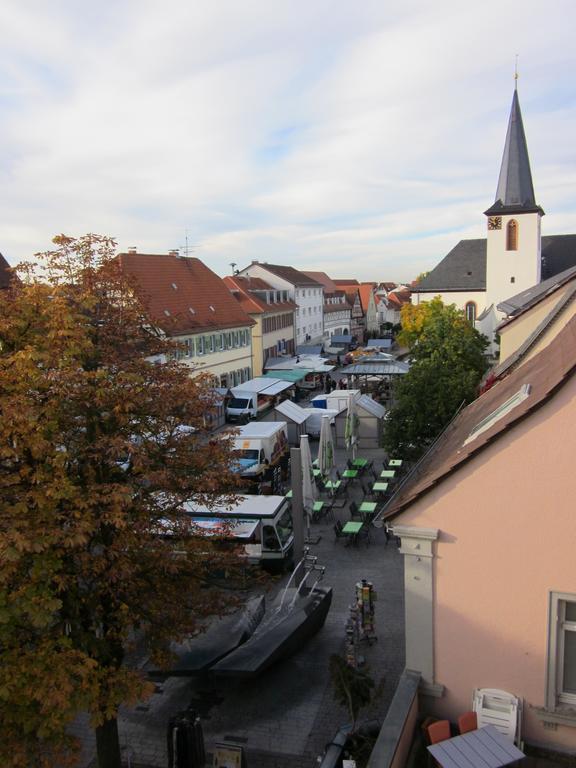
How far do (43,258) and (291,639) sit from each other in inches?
268

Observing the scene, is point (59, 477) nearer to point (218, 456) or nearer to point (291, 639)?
point (218, 456)

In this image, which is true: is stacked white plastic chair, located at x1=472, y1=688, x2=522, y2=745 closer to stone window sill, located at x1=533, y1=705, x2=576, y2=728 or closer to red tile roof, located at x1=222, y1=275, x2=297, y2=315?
stone window sill, located at x1=533, y1=705, x2=576, y2=728

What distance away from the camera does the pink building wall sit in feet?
21.0

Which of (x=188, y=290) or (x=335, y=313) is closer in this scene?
(x=188, y=290)

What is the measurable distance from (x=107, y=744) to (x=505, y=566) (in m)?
5.26

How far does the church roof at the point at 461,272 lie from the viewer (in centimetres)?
5859

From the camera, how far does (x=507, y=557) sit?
675cm

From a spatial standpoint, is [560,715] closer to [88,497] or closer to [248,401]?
[88,497]

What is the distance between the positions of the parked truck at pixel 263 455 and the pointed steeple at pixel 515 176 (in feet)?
111

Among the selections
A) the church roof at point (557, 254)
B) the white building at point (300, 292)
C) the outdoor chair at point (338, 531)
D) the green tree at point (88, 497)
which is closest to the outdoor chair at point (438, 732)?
the green tree at point (88, 497)

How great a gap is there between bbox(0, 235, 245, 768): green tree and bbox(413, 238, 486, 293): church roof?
53.6 meters

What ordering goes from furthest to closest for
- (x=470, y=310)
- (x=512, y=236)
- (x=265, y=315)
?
(x=470, y=310) < (x=265, y=315) < (x=512, y=236)

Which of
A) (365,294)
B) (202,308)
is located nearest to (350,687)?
(202,308)

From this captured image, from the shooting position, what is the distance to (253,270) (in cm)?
6406
